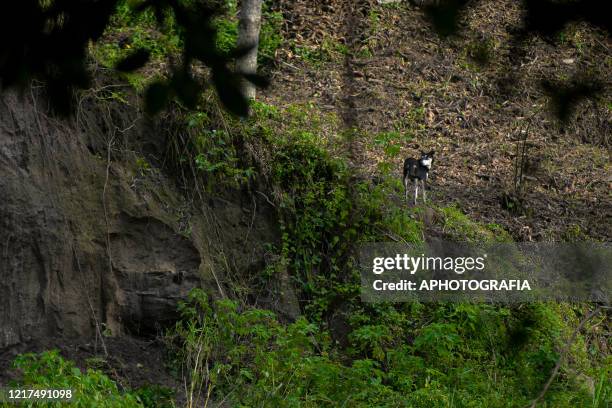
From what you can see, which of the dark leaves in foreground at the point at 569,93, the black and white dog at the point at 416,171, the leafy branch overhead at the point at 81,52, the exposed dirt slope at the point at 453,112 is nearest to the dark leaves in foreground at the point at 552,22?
the dark leaves in foreground at the point at 569,93

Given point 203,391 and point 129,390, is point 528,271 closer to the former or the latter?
point 203,391

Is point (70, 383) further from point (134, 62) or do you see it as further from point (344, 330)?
point (134, 62)

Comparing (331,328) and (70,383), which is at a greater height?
(331,328)

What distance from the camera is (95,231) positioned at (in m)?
8.13

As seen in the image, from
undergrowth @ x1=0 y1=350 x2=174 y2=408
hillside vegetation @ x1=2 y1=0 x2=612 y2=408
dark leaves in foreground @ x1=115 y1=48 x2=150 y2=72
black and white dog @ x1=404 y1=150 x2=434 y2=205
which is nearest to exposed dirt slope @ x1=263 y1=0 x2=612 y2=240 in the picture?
hillside vegetation @ x1=2 y1=0 x2=612 y2=408

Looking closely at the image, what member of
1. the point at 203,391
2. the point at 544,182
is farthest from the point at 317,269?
the point at 544,182

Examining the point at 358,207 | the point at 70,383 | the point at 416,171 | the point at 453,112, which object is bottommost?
the point at 70,383

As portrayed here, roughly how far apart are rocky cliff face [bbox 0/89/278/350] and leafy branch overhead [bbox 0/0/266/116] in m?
4.96

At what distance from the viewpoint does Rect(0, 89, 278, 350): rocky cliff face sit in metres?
7.61

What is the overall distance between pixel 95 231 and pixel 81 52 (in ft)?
19.4

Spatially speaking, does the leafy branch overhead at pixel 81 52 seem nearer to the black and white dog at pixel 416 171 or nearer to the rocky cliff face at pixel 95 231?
the rocky cliff face at pixel 95 231

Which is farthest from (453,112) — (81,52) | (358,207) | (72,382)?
(81,52)

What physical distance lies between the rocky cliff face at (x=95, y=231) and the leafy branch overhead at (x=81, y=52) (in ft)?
16.3

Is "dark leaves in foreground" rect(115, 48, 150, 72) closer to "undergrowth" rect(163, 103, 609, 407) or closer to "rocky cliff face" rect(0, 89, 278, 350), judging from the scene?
"undergrowth" rect(163, 103, 609, 407)
